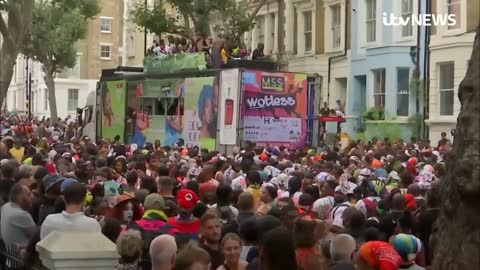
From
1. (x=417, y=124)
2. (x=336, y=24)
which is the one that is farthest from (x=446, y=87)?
(x=336, y=24)

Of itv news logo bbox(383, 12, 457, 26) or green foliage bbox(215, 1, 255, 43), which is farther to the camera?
green foliage bbox(215, 1, 255, 43)

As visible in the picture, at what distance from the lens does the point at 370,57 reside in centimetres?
3578

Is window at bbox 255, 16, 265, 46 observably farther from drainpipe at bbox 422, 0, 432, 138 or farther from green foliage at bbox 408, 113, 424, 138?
green foliage at bbox 408, 113, 424, 138

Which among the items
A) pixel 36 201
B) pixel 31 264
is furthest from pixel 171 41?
pixel 31 264

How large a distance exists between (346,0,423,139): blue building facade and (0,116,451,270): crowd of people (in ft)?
61.4

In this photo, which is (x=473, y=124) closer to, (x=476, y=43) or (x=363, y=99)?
(x=476, y=43)

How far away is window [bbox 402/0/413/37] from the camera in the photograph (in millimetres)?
34406

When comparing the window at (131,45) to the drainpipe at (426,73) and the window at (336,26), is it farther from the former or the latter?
the drainpipe at (426,73)

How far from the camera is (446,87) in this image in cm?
3247

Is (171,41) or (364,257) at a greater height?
Result: (171,41)

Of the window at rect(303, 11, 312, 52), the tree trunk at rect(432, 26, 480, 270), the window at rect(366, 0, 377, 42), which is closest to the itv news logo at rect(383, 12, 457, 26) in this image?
the window at rect(366, 0, 377, 42)

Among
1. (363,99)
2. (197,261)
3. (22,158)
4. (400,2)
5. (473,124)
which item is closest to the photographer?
(473,124)

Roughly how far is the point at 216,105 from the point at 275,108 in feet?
5.17

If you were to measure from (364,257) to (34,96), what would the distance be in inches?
3111
